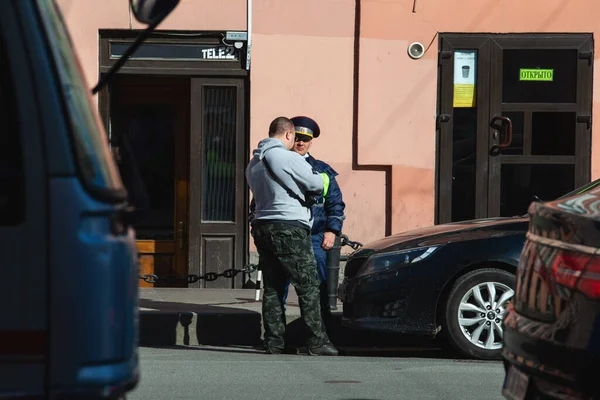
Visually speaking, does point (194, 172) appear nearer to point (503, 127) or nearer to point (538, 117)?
point (503, 127)

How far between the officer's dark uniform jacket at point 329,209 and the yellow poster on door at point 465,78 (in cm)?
436

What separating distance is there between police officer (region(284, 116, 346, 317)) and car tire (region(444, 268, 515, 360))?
1215 millimetres

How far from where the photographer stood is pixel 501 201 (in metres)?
14.3

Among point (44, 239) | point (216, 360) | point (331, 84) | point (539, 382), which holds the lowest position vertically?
point (216, 360)

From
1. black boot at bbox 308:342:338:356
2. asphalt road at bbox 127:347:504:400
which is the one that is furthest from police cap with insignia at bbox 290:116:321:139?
asphalt road at bbox 127:347:504:400

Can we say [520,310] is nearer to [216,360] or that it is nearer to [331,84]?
[216,360]

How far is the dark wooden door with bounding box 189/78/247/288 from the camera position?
14.2 m

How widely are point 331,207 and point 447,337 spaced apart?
148 centimetres

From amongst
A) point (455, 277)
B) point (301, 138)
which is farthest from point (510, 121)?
point (455, 277)

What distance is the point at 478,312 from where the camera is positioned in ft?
30.3

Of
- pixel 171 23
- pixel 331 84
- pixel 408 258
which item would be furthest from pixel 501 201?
pixel 408 258

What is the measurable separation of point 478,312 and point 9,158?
6216 mm

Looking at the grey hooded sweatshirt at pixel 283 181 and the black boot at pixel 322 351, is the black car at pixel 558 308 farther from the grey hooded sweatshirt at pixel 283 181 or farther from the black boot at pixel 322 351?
the black boot at pixel 322 351

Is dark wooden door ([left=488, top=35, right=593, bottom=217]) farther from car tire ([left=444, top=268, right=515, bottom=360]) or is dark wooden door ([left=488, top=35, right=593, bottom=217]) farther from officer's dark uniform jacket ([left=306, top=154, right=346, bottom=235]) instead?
car tire ([left=444, top=268, right=515, bottom=360])
